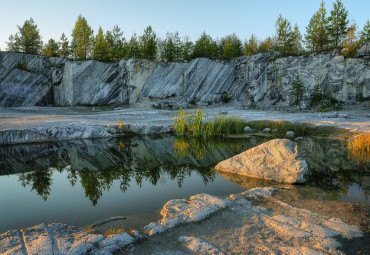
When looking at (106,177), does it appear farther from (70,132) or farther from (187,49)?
(187,49)

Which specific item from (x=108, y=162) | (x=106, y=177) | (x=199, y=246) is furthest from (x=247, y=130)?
(x=199, y=246)

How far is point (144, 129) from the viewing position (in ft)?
37.0

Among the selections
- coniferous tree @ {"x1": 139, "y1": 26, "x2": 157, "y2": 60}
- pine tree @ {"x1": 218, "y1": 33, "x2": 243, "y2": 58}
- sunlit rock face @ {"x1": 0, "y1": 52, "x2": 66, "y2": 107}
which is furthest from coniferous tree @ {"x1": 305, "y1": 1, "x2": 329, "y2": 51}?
sunlit rock face @ {"x1": 0, "y1": 52, "x2": 66, "y2": 107}

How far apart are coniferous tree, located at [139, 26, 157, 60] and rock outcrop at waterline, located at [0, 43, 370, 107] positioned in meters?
4.83

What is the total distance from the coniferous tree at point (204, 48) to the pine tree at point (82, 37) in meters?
11.9

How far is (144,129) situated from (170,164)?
4510 mm

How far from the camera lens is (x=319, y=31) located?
2369 cm

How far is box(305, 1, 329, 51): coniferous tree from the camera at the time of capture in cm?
2366

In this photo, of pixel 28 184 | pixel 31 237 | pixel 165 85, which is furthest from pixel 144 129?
pixel 165 85

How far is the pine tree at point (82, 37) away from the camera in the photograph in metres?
29.8

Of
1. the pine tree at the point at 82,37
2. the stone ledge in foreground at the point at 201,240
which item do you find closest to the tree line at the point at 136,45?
the pine tree at the point at 82,37

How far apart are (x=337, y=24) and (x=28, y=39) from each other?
3138 cm

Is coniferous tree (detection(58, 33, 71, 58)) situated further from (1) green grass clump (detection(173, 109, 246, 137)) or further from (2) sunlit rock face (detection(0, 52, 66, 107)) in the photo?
(1) green grass clump (detection(173, 109, 246, 137))

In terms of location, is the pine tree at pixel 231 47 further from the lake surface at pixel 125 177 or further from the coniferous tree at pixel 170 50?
the lake surface at pixel 125 177
